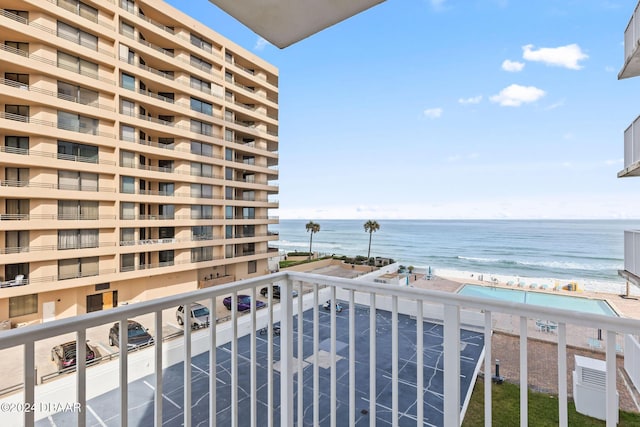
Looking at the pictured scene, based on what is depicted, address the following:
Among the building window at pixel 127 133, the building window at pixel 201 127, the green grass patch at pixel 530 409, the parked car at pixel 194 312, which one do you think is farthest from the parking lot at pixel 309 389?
the building window at pixel 201 127

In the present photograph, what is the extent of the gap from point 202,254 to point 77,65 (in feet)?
23.5

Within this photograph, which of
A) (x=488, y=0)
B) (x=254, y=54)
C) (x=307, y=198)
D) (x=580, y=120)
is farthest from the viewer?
(x=307, y=198)

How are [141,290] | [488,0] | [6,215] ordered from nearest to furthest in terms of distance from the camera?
[6,215] < [488,0] < [141,290]

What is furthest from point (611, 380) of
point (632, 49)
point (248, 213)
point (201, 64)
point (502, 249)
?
point (502, 249)

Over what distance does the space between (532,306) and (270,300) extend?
0.99 meters

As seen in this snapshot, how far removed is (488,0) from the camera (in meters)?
8.45

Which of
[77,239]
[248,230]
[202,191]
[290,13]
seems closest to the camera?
[290,13]

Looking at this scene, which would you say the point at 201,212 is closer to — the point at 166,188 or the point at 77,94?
the point at 166,188

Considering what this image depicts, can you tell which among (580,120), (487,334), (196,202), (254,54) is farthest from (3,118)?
(580,120)

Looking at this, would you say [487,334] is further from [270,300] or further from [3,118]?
[3,118]

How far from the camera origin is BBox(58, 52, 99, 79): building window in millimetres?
8484

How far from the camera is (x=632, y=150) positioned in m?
3.40

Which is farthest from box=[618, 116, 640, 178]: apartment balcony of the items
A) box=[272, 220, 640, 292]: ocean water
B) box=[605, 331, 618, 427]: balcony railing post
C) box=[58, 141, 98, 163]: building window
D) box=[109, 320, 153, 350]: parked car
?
box=[272, 220, 640, 292]: ocean water

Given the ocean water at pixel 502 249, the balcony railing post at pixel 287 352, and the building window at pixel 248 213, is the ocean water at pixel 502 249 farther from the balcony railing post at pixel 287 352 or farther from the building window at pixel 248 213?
the balcony railing post at pixel 287 352
